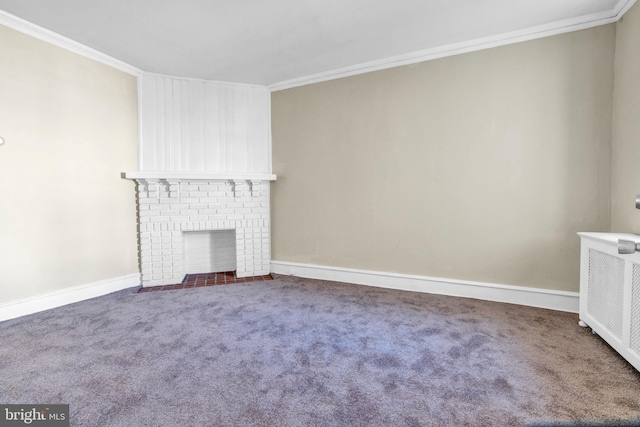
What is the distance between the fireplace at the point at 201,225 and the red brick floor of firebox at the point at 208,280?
85 millimetres

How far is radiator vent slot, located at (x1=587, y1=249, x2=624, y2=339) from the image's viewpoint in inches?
74.5

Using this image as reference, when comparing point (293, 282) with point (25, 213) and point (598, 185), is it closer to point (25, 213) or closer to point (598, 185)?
point (25, 213)

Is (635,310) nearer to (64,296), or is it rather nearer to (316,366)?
(316,366)

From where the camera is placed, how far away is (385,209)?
11.3ft

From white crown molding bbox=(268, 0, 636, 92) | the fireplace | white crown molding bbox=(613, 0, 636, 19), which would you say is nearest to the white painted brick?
the fireplace

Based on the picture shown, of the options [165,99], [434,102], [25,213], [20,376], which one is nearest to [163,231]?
[25,213]

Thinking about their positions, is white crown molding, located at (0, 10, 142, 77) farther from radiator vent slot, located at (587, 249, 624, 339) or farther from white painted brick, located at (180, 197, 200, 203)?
radiator vent slot, located at (587, 249, 624, 339)

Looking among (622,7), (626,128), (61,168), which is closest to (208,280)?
(61,168)

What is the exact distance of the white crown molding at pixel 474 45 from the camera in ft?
8.19

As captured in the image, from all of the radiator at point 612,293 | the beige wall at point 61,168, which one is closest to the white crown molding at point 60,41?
the beige wall at point 61,168

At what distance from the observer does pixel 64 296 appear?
2.90 m

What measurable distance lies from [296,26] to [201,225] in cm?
260

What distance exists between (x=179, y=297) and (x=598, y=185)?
4.23m

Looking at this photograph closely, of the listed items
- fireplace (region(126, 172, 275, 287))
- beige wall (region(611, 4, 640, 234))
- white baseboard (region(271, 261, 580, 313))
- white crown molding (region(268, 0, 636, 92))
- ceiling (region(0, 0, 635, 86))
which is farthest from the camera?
fireplace (region(126, 172, 275, 287))
